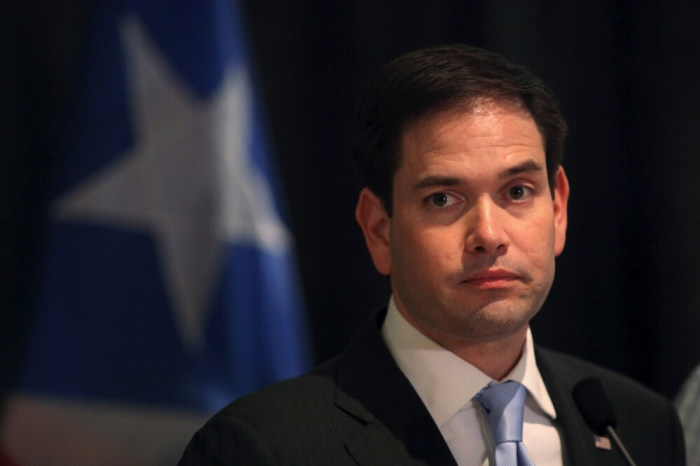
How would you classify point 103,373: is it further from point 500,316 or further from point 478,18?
point 478,18

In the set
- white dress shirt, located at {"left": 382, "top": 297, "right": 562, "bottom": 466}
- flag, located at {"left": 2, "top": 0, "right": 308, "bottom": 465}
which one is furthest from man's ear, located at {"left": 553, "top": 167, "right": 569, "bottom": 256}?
flag, located at {"left": 2, "top": 0, "right": 308, "bottom": 465}

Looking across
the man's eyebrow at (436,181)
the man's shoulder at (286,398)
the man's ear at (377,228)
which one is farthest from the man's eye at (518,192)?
the man's shoulder at (286,398)

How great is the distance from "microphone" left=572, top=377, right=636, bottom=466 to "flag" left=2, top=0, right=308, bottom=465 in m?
1.16

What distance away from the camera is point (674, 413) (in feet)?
7.25

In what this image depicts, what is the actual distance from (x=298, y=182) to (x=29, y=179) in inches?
36.5

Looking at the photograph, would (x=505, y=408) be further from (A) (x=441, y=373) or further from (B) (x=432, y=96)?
(B) (x=432, y=96)

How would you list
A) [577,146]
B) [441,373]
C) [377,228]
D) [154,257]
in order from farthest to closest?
[577,146], [154,257], [377,228], [441,373]

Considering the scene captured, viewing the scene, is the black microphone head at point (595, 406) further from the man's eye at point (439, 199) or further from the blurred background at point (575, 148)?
the blurred background at point (575, 148)

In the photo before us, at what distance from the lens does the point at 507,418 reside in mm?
1811

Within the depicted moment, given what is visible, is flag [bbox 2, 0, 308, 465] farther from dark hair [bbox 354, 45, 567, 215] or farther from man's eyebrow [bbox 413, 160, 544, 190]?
man's eyebrow [bbox 413, 160, 544, 190]

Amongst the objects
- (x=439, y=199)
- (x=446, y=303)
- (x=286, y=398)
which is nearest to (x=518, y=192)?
(x=439, y=199)

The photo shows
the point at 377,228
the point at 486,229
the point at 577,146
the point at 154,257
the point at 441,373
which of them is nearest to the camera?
the point at 486,229

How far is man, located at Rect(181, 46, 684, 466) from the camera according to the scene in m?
1.77

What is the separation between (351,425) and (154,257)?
120 cm
